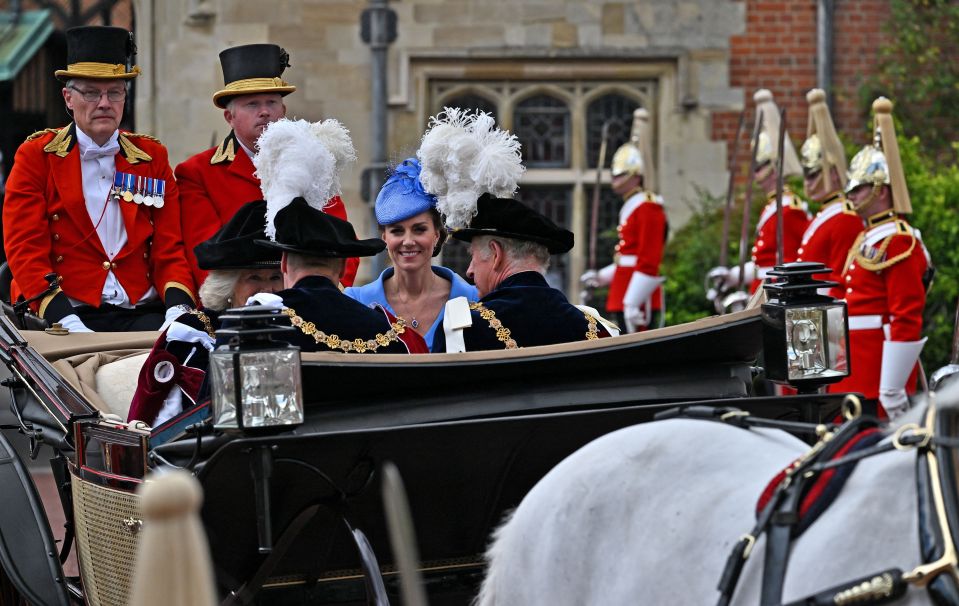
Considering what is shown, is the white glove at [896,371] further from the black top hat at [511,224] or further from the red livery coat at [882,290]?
the black top hat at [511,224]

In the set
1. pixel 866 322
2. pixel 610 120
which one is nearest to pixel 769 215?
pixel 866 322

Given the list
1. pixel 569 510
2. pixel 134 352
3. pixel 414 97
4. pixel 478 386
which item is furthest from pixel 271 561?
pixel 414 97

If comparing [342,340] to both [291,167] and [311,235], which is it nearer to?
[311,235]

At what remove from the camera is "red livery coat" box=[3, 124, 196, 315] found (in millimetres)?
5234

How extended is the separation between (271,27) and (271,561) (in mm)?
9270

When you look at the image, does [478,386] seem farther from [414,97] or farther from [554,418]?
[414,97]

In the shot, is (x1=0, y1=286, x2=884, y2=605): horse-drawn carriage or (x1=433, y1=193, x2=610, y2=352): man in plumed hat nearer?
(x1=0, y1=286, x2=884, y2=605): horse-drawn carriage

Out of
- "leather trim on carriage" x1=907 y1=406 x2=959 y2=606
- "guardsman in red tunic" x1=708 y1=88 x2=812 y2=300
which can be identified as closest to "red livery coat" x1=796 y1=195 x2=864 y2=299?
"guardsman in red tunic" x1=708 y1=88 x2=812 y2=300

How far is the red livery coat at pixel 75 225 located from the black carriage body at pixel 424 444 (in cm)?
138

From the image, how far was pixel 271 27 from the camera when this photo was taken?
40.1 ft

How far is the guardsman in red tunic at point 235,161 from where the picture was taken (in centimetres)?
548

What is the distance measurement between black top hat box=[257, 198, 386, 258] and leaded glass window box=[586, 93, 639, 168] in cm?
864

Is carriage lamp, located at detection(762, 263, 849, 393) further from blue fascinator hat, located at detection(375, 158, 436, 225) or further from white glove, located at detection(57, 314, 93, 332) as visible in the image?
white glove, located at detection(57, 314, 93, 332)

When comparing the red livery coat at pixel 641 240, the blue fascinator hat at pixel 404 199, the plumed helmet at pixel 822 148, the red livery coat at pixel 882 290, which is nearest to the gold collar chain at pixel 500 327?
the blue fascinator hat at pixel 404 199
